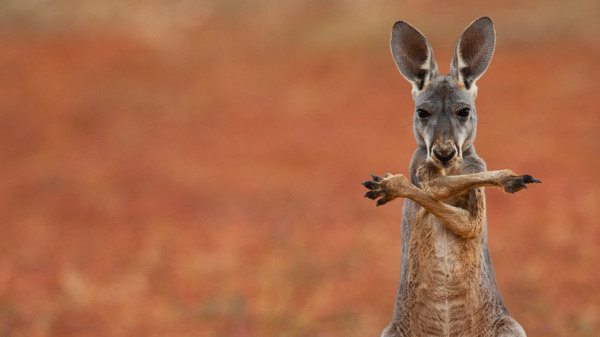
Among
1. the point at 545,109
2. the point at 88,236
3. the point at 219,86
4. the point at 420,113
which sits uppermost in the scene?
the point at 219,86

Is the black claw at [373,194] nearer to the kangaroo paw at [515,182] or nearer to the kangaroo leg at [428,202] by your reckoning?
the kangaroo leg at [428,202]

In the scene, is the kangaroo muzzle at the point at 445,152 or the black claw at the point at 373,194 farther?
the kangaroo muzzle at the point at 445,152

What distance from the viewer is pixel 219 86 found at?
23.7m

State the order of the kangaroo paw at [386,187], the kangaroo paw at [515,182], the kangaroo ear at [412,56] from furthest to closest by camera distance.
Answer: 1. the kangaroo ear at [412,56]
2. the kangaroo paw at [386,187]
3. the kangaroo paw at [515,182]

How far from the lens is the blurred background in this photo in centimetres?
970

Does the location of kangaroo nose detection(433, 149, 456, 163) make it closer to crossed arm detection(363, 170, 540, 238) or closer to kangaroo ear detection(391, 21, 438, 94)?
crossed arm detection(363, 170, 540, 238)

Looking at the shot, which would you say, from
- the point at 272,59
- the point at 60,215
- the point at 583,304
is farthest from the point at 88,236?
the point at 272,59

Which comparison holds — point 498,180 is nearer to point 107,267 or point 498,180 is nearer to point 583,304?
point 583,304

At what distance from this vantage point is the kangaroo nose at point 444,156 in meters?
3.89

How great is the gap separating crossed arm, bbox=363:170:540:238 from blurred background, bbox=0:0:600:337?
3779 millimetres

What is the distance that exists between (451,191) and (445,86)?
62 centimetres

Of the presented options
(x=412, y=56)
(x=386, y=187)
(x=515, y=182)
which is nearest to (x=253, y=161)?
(x=412, y=56)

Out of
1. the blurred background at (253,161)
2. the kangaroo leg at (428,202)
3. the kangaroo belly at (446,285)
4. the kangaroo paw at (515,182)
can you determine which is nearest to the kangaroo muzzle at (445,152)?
the kangaroo leg at (428,202)

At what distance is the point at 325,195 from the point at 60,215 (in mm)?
4950
